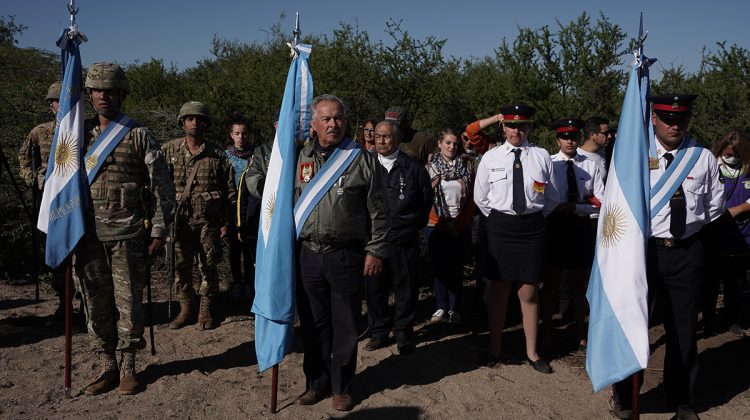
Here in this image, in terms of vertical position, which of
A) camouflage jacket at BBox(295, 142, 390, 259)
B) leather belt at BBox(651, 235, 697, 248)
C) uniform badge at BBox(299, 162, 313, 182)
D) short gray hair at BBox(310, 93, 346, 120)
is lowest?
leather belt at BBox(651, 235, 697, 248)

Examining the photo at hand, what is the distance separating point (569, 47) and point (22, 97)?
8.73 metres

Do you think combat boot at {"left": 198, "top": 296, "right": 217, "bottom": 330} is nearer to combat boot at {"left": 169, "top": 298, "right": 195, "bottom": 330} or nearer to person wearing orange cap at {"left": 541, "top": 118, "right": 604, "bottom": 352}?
combat boot at {"left": 169, "top": 298, "right": 195, "bottom": 330}

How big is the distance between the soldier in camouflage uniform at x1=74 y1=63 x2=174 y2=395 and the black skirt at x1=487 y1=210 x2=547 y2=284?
2687 millimetres

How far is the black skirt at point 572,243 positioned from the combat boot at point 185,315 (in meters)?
3.56

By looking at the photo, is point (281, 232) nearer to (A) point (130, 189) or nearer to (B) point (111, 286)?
(A) point (130, 189)

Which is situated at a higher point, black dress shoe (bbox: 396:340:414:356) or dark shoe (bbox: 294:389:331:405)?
black dress shoe (bbox: 396:340:414:356)

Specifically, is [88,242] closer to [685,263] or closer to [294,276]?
[294,276]

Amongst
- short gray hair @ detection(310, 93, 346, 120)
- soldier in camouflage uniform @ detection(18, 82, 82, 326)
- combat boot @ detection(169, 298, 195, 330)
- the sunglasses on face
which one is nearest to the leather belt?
the sunglasses on face

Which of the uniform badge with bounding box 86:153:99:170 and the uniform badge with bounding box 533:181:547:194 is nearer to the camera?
the uniform badge with bounding box 86:153:99:170

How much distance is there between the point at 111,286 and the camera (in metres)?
5.37

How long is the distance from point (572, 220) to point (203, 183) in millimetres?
3544

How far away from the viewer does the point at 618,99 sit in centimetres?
1158

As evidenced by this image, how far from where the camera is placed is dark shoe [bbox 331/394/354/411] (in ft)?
16.6

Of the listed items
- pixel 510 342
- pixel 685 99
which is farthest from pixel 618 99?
pixel 685 99
